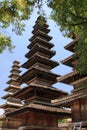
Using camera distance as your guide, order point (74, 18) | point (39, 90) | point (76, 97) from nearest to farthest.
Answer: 1. point (74, 18)
2. point (76, 97)
3. point (39, 90)

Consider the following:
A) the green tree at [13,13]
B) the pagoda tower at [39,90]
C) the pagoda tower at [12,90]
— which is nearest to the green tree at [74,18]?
the green tree at [13,13]

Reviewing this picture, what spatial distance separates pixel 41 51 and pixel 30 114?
10262 mm

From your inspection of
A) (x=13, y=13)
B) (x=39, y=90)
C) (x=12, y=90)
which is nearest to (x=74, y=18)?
(x=13, y=13)

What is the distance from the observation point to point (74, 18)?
1310 centimetres

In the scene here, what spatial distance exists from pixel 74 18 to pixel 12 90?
3102cm

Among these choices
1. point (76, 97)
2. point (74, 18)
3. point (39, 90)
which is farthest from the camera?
point (39, 90)

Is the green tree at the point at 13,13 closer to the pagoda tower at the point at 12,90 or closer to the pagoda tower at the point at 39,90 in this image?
the pagoda tower at the point at 39,90

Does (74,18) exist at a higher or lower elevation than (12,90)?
lower

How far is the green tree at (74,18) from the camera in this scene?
41.3 feet

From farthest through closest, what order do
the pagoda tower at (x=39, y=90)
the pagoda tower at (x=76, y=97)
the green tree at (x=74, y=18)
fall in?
the pagoda tower at (x=39, y=90), the pagoda tower at (x=76, y=97), the green tree at (x=74, y=18)

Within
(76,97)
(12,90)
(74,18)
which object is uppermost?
(12,90)

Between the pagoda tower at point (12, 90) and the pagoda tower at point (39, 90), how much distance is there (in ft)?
29.7

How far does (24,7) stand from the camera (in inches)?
564

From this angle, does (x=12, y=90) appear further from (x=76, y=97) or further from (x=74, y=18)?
(x=74, y=18)
